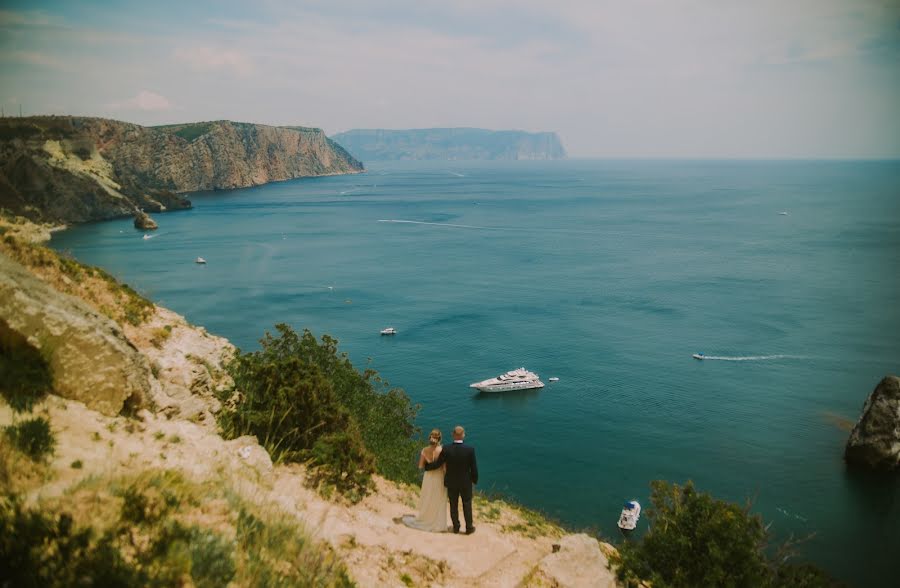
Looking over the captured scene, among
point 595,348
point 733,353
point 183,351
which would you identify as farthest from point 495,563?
point 733,353

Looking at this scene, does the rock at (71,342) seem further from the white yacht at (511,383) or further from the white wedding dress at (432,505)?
the white yacht at (511,383)

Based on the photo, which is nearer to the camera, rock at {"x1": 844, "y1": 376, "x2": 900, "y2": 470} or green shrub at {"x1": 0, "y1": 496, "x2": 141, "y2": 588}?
green shrub at {"x1": 0, "y1": 496, "x2": 141, "y2": 588}

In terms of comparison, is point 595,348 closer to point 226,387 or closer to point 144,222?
point 226,387

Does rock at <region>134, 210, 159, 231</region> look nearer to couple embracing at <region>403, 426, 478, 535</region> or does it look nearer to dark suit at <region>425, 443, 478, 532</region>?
couple embracing at <region>403, 426, 478, 535</region>

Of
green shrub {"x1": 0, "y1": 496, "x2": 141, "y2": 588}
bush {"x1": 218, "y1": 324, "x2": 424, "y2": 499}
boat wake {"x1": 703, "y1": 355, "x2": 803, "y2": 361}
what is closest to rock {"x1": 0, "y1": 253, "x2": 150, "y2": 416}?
bush {"x1": 218, "y1": 324, "x2": 424, "y2": 499}

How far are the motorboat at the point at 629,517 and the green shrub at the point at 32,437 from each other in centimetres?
3247

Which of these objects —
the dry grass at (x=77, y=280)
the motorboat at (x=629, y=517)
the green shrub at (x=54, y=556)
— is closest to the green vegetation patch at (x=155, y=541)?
the green shrub at (x=54, y=556)

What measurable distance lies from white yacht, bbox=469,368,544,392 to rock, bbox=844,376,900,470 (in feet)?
82.4

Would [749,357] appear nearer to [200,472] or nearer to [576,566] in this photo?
[576,566]

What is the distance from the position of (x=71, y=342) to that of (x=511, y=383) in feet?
140

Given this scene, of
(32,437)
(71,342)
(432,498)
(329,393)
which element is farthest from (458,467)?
(71,342)

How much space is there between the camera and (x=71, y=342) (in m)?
10.0

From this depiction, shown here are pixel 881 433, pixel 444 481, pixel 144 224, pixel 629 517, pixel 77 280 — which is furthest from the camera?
pixel 144 224

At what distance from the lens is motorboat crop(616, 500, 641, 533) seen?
107ft
